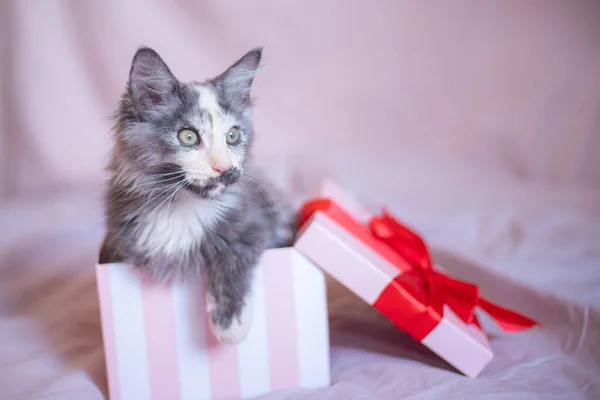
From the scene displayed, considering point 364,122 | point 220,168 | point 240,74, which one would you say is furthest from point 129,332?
point 364,122

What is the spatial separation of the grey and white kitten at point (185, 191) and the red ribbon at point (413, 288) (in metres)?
0.27

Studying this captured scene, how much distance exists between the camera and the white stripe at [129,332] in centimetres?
115

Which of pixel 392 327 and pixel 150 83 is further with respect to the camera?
pixel 392 327

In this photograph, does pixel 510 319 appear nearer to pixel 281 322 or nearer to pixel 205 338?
pixel 281 322

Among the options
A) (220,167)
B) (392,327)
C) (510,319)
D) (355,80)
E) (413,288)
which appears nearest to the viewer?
(220,167)

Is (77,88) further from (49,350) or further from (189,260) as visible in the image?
(189,260)

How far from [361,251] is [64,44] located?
4.29ft

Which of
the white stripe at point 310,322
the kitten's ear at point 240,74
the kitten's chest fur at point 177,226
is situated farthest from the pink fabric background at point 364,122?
the kitten's ear at point 240,74

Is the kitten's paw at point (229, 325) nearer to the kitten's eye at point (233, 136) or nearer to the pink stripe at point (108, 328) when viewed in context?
the pink stripe at point (108, 328)

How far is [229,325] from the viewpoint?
1.12m

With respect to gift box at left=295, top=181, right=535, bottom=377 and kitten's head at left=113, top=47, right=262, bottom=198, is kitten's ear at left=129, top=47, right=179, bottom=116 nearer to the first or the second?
kitten's head at left=113, top=47, right=262, bottom=198

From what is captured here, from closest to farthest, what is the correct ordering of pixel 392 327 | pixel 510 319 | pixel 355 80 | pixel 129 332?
pixel 129 332 → pixel 510 319 → pixel 392 327 → pixel 355 80

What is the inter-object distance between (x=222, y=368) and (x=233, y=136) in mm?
448

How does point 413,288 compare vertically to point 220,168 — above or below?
below
